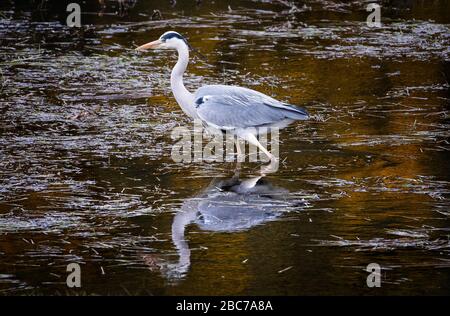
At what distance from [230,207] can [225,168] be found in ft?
4.32

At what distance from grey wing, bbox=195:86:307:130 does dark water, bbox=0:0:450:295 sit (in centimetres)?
45

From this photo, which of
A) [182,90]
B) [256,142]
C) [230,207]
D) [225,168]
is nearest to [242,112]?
[256,142]

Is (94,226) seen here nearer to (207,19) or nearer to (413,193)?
(413,193)

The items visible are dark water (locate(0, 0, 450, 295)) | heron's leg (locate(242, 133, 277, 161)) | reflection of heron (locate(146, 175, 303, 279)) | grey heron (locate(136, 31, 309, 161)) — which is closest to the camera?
dark water (locate(0, 0, 450, 295))

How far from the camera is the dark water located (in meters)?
7.44

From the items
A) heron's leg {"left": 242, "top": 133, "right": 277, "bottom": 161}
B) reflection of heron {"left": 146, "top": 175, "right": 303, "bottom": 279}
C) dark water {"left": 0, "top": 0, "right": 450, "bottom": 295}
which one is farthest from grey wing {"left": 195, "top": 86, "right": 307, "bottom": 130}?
reflection of heron {"left": 146, "top": 175, "right": 303, "bottom": 279}

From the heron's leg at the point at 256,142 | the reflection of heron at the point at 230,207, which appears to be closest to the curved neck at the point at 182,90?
the heron's leg at the point at 256,142

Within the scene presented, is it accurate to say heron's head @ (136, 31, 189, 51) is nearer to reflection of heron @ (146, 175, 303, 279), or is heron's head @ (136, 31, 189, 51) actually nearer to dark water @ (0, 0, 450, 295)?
dark water @ (0, 0, 450, 295)

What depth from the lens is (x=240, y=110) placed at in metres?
10.4

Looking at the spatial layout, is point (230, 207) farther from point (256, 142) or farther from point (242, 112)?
point (242, 112)

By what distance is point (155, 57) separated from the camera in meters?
15.7

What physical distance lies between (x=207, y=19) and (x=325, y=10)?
2391mm
